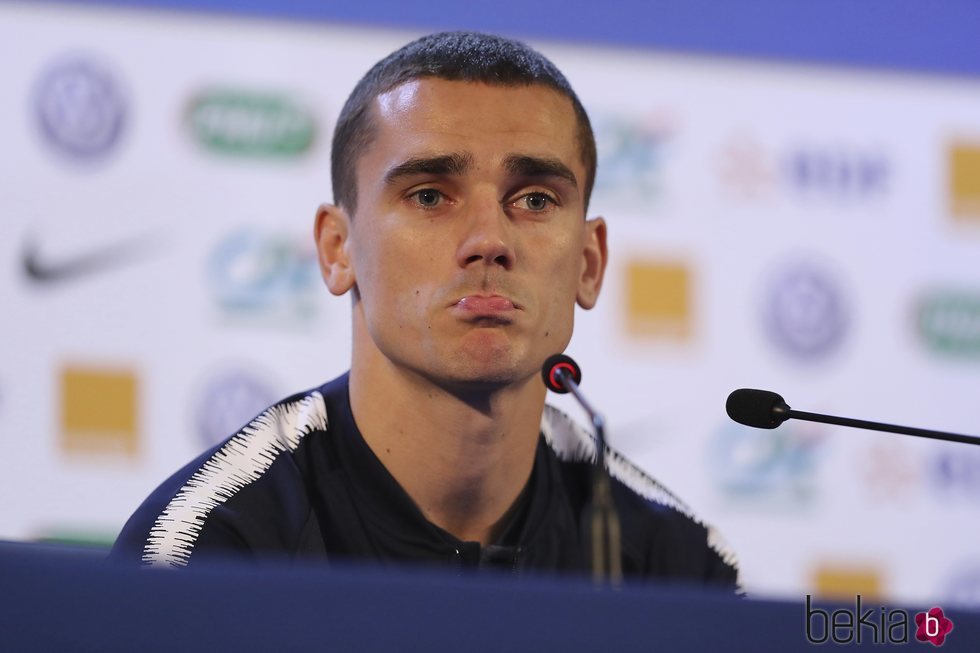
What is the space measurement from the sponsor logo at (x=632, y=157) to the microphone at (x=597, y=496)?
1538 mm

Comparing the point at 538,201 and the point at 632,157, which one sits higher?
the point at 632,157

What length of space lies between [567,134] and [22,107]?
6.81ft

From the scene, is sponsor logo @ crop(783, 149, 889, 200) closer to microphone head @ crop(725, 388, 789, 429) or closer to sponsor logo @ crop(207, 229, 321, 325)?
sponsor logo @ crop(207, 229, 321, 325)

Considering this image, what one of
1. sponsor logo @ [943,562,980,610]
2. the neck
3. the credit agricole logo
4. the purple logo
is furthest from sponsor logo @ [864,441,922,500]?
the purple logo

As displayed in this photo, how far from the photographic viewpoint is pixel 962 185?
456cm

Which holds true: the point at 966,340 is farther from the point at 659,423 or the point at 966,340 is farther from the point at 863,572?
the point at 659,423

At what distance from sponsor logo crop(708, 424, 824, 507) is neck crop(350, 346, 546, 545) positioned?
5.70 ft

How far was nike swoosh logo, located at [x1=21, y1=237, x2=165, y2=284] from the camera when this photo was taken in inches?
A: 155

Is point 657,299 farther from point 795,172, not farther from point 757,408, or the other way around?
point 757,408

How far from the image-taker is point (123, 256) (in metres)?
3.98

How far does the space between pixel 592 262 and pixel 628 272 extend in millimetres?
1385

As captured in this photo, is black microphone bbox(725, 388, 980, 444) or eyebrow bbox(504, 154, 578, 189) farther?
eyebrow bbox(504, 154, 578, 189)

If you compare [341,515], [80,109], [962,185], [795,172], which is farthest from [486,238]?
[962,185]

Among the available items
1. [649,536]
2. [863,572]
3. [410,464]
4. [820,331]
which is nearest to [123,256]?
[410,464]
